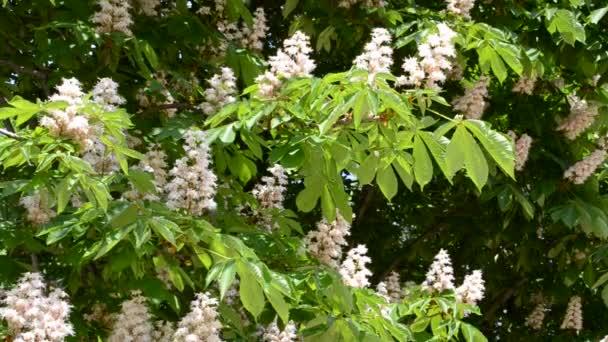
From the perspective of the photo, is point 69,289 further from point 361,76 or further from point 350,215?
point 361,76

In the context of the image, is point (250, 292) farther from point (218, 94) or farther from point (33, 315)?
point (218, 94)

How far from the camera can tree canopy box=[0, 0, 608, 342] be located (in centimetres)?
287

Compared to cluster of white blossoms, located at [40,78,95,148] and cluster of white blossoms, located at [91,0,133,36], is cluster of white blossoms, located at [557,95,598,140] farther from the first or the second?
cluster of white blossoms, located at [40,78,95,148]

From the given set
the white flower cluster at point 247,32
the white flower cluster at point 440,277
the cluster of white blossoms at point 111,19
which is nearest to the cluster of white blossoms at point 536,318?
the white flower cluster at point 440,277

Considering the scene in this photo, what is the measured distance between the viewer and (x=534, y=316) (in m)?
5.82

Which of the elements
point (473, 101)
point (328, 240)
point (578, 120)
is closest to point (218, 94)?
point (328, 240)

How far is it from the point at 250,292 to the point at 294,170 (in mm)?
1029

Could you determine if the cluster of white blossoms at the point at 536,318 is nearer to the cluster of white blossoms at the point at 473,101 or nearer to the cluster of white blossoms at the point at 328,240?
the cluster of white blossoms at the point at 473,101

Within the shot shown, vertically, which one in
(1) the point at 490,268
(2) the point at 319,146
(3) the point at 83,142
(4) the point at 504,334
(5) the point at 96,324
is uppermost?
(3) the point at 83,142

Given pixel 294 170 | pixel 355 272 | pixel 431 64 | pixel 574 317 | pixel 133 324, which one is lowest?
pixel 574 317

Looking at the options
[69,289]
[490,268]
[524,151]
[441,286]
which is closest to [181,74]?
[69,289]

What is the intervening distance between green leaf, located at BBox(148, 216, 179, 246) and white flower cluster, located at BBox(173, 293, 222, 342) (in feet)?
1.06

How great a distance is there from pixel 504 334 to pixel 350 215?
10.2 ft

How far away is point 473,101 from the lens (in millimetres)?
4727
